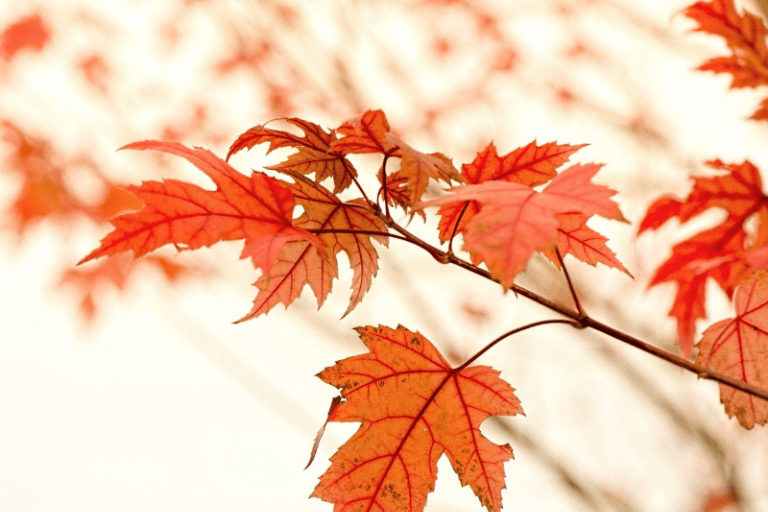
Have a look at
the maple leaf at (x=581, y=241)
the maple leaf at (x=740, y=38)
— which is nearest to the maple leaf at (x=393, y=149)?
the maple leaf at (x=581, y=241)

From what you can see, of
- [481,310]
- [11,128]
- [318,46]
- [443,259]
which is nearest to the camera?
[443,259]

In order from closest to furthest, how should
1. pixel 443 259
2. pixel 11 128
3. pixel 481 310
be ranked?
pixel 443 259 < pixel 11 128 < pixel 481 310

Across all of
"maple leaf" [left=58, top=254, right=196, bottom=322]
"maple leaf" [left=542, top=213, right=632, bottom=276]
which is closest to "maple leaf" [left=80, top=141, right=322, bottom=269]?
"maple leaf" [left=542, top=213, right=632, bottom=276]

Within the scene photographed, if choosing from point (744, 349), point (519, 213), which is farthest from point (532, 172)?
point (744, 349)

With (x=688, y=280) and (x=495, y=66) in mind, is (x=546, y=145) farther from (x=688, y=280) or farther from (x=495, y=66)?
(x=495, y=66)

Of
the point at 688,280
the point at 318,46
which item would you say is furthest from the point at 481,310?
the point at 688,280

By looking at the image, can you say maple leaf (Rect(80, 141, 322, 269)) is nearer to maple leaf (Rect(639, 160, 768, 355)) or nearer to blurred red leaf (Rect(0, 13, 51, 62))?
maple leaf (Rect(639, 160, 768, 355))

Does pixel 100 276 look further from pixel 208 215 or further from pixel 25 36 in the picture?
pixel 208 215
